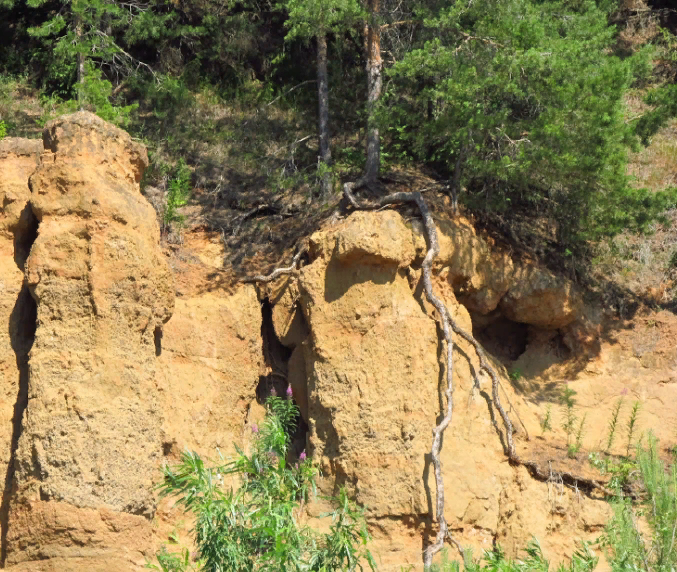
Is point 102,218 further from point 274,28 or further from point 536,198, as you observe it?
point 274,28

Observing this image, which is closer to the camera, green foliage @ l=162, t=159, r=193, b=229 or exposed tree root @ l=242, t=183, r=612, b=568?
exposed tree root @ l=242, t=183, r=612, b=568

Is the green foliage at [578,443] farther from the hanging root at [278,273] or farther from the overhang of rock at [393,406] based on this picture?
the hanging root at [278,273]

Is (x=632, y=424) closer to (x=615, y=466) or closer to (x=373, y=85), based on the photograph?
(x=615, y=466)

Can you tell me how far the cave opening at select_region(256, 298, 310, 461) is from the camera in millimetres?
11945

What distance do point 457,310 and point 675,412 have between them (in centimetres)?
286

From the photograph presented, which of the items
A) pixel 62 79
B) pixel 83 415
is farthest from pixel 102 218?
pixel 62 79

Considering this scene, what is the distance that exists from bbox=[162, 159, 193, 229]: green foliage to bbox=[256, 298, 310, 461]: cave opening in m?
1.51

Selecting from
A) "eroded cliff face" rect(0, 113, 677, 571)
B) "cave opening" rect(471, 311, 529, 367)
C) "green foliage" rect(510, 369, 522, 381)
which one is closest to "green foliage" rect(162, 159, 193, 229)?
"eroded cliff face" rect(0, 113, 677, 571)

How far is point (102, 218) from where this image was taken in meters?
10.2

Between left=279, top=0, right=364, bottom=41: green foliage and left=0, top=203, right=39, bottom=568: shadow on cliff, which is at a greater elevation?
left=279, top=0, right=364, bottom=41: green foliage

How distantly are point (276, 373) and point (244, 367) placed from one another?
1.94ft

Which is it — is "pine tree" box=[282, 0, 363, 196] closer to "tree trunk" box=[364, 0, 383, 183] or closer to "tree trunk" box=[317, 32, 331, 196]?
"tree trunk" box=[364, 0, 383, 183]

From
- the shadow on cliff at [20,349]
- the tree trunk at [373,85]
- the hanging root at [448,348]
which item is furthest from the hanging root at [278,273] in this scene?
the shadow on cliff at [20,349]

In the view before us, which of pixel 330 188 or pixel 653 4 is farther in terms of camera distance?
pixel 653 4
